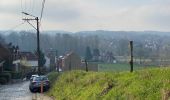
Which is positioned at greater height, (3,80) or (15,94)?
(15,94)

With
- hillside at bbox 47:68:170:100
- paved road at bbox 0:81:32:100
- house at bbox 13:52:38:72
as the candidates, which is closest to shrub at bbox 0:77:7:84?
paved road at bbox 0:81:32:100

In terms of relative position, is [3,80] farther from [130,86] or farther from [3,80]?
[130,86]

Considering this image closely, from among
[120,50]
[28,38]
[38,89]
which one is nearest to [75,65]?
[120,50]

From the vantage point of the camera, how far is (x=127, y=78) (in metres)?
20.4

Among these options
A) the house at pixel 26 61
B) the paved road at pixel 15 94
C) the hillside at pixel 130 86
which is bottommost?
the house at pixel 26 61

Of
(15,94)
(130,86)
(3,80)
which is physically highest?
(130,86)

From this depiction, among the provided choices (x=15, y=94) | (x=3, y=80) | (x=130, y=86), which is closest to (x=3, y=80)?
(x=3, y=80)

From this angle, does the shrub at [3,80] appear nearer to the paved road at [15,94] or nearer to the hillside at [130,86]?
the paved road at [15,94]

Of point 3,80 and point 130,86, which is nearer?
point 130,86

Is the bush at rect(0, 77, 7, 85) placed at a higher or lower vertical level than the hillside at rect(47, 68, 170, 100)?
lower

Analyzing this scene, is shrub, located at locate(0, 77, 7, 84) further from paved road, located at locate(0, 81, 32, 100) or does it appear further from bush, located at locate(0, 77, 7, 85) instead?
paved road, located at locate(0, 81, 32, 100)

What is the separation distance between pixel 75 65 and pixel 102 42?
209 feet

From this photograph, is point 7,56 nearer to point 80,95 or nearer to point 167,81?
point 80,95

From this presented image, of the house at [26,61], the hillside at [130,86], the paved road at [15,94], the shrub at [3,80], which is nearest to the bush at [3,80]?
the shrub at [3,80]
